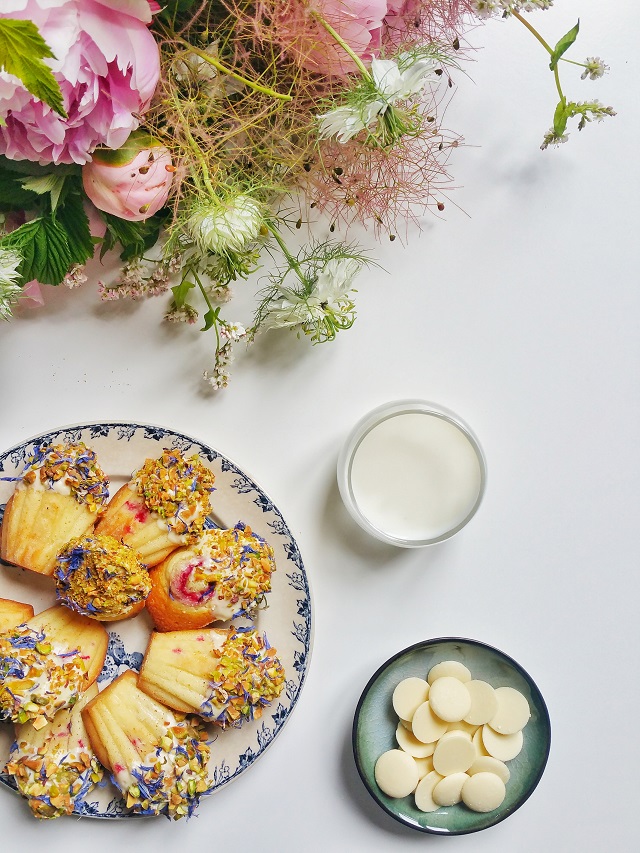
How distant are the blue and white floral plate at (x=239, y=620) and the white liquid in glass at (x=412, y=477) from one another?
0.12 m

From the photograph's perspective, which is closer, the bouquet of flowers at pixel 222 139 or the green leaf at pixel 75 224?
the bouquet of flowers at pixel 222 139

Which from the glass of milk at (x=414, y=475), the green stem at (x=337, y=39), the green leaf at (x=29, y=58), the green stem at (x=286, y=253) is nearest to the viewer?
the green leaf at (x=29, y=58)

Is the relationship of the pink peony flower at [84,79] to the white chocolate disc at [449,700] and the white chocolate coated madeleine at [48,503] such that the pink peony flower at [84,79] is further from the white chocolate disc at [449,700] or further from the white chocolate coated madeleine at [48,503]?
the white chocolate disc at [449,700]

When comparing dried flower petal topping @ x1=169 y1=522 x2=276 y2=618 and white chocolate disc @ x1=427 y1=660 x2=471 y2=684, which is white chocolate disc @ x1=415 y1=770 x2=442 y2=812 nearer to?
white chocolate disc @ x1=427 y1=660 x2=471 y2=684

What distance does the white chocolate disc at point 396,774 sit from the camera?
1.05 metres

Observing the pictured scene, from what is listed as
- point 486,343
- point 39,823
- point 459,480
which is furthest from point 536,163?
point 39,823

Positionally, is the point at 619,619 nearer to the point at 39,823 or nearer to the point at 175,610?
the point at 175,610

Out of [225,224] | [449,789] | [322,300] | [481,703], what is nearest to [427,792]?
[449,789]

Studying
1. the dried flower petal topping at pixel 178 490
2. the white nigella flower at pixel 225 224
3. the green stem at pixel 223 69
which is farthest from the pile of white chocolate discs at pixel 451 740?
the green stem at pixel 223 69

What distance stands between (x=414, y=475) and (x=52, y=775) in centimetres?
55

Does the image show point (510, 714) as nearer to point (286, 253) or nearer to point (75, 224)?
point (286, 253)

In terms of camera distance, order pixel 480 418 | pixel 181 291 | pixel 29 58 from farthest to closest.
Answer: pixel 480 418, pixel 181 291, pixel 29 58

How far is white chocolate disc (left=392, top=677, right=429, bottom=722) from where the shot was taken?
1.06 m

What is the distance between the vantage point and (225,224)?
824 millimetres
